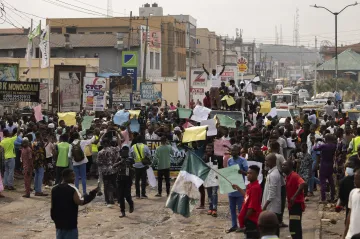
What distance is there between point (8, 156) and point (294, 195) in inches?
408

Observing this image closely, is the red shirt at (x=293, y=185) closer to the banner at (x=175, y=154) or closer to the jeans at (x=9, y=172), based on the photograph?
the banner at (x=175, y=154)

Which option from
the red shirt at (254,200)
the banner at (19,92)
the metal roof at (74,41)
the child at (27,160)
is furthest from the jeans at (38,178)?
the metal roof at (74,41)

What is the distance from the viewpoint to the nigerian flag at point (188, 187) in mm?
14328

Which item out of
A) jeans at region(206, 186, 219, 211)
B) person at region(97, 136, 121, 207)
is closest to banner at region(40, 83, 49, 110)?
person at region(97, 136, 121, 207)

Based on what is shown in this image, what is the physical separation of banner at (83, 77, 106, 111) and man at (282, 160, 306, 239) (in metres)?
19.0

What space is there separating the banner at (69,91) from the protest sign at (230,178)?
56.4ft

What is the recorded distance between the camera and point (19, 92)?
28125 mm

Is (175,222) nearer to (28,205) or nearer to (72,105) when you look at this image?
(28,205)

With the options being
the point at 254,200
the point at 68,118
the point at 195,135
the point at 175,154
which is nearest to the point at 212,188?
the point at 195,135

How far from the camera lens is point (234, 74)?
1978 inches

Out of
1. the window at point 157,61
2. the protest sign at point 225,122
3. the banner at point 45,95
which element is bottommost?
the protest sign at point 225,122

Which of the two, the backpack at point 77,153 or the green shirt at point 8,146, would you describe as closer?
the backpack at point 77,153

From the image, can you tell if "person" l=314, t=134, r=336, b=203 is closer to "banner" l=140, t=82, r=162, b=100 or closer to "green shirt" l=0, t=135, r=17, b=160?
"green shirt" l=0, t=135, r=17, b=160

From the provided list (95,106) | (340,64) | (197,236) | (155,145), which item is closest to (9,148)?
(155,145)
